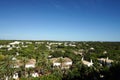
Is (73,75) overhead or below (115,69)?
below

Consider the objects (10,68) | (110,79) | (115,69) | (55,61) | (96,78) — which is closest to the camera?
(110,79)

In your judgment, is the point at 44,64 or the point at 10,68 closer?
the point at 10,68

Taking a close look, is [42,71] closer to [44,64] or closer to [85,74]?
[44,64]

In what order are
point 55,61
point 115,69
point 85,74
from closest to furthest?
point 115,69
point 85,74
point 55,61

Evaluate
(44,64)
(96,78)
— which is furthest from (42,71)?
(96,78)

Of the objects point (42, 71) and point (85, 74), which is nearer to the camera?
point (85, 74)

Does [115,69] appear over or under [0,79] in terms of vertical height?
over

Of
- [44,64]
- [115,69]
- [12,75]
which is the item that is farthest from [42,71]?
[115,69]

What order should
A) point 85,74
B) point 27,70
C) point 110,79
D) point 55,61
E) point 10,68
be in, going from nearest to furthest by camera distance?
point 110,79 → point 85,74 → point 10,68 → point 27,70 → point 55,61

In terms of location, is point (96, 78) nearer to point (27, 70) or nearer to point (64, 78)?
point (64, 78)
